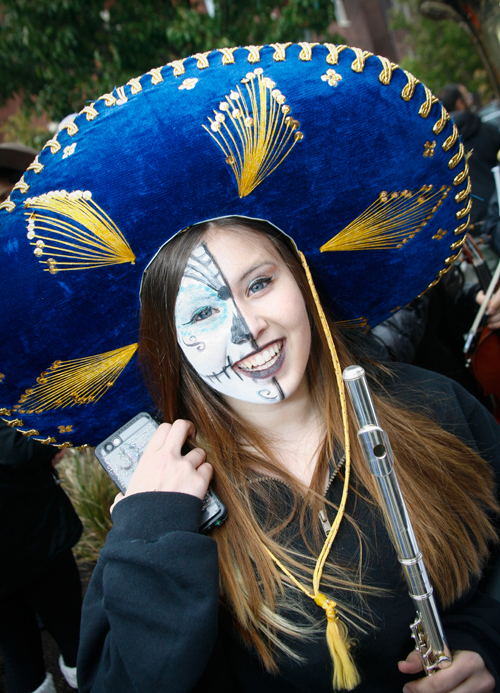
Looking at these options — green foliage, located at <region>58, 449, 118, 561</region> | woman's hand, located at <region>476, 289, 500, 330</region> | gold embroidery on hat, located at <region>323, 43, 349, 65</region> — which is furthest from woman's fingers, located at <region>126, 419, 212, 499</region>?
green foliage, located at <region>58, 449, 118, 561</region>

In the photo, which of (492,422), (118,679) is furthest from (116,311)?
(492,422)

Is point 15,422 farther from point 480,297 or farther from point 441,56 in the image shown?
point 441,56

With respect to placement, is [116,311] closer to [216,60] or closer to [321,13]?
[216,60]

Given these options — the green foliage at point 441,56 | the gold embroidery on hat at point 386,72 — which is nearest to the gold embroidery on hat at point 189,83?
the gold embroidery on hat at point 386,72

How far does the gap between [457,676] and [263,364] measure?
3.03ft

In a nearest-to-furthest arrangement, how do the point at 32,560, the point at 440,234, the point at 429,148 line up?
the point at 429,148
the point at 440,234
the point at 32,560

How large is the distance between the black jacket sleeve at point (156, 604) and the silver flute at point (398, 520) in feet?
1.42

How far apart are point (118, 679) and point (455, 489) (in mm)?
1048

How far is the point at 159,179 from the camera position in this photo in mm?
1134

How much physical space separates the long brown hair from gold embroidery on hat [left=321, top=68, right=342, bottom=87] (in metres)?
0.40

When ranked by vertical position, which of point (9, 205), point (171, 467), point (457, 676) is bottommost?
point (457, 676)

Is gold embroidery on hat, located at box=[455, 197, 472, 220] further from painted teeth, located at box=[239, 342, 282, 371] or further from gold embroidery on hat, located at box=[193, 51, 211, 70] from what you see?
gold embroidery on hat, located at box=[193, 51, 211, 70]

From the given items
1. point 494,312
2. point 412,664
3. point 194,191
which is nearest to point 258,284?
point 194,191

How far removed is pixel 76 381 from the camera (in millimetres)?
1438
